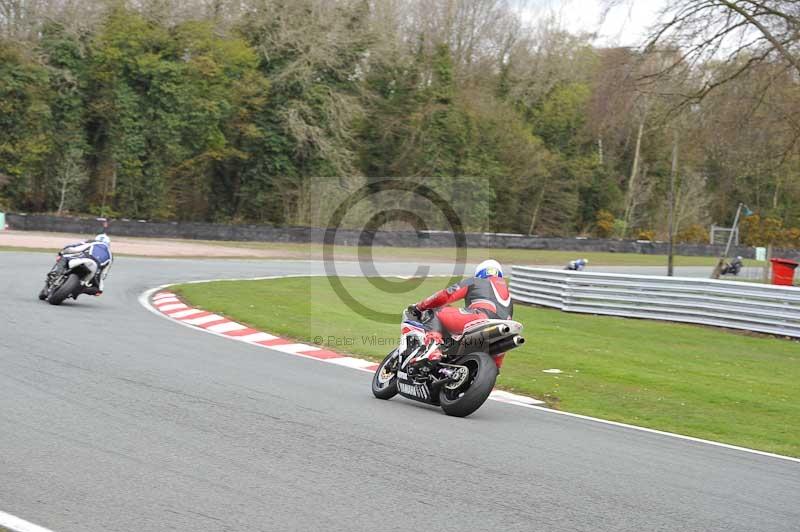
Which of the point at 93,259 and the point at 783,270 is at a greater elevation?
the point at 783,270

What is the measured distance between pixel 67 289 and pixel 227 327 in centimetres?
270

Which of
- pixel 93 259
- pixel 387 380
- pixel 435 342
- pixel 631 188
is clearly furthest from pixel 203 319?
pixel 631 188

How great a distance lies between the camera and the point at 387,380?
9.64m

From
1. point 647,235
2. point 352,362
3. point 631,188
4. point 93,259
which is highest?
point 631,188

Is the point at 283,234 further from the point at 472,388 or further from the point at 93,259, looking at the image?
the point at 472,388

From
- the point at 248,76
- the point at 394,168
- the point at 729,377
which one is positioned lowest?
the point at 729,377

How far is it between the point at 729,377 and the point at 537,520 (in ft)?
28.9

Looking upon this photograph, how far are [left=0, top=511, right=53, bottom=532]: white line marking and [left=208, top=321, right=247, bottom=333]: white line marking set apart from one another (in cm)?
1033

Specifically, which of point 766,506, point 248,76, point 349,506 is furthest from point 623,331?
point 248,76

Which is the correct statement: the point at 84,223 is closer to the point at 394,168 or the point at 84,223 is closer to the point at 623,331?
the point at 394,168

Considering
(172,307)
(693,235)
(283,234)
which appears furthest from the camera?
(693,235)

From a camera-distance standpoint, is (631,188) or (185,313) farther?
(631,188)

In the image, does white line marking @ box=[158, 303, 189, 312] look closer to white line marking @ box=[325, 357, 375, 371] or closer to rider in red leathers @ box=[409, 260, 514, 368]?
white line marking @ box=[325, 357, 375, 371]

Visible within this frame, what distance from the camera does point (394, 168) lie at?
189ft
